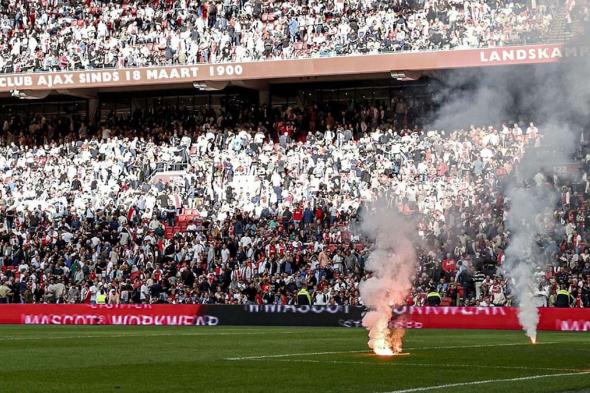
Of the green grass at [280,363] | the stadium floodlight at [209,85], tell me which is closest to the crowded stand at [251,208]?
the stadium floodlight at [209,85]

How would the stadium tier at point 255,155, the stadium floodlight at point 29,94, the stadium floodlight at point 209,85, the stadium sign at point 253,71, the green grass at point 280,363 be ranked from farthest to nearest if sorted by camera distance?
the stadium floodlight at point 29,94, the stadium floodlight at point 209,85, the stadium sign at point 253,71, the stadium tier at point 255,155, the green grass at point 280,363

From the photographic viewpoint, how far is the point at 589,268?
34.1 m

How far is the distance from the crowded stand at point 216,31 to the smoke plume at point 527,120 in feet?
A: 13.2

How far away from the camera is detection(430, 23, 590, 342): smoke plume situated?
1039 inches

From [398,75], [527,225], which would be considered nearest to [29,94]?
[398,75]

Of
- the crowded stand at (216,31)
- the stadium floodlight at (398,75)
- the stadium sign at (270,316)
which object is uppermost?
the crowded stand at (216,31)

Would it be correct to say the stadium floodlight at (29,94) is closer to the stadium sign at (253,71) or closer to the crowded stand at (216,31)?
the stadium sign at (253,71)

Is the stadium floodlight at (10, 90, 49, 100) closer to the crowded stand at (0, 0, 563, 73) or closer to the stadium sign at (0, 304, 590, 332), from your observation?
the crowded stand at (0, 0, 563, 73)

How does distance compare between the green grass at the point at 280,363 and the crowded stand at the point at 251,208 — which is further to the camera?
the crowded stand at the point at 251,208

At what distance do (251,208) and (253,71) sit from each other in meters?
5.98

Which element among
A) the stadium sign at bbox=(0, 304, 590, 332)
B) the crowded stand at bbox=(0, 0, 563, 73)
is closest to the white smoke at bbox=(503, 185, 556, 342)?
the stadium sign at bbox=(0, 304, 590, 332)

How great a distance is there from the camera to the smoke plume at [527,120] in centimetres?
2639

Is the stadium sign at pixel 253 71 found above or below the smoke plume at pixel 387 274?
above

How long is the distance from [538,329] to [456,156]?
719 cm
